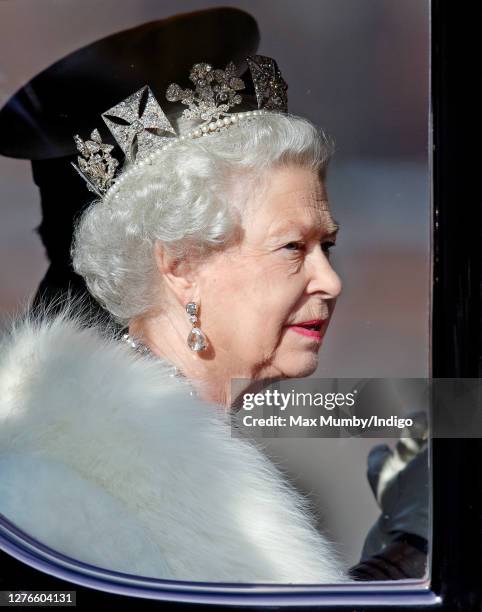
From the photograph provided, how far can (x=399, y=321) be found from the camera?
4.45 ft

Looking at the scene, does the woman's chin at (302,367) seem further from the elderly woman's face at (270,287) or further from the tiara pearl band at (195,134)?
the tiara pearl band at (195,134)

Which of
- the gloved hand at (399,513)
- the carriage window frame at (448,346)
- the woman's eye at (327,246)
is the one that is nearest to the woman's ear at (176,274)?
the woman's eye at (327,246)

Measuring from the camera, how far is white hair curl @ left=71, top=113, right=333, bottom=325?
1486 millimetres

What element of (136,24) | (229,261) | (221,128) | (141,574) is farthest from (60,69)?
(141,574)

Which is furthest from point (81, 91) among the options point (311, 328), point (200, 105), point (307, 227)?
point (311, 328)

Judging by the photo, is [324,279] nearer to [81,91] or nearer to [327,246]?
[327,246]

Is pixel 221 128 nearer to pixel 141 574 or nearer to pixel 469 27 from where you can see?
pixel 469 27

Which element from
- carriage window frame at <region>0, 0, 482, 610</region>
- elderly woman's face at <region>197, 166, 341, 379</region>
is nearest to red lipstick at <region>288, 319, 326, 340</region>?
elderly woman's face at <region>197, 166, 341, 379</region>

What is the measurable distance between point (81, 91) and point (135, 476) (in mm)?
756

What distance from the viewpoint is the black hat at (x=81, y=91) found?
146 cm

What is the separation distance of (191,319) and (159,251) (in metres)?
0.14

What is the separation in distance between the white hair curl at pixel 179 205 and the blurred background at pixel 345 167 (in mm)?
76

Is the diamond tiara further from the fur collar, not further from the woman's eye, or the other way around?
the fur collar

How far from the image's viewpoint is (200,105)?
151 cm
